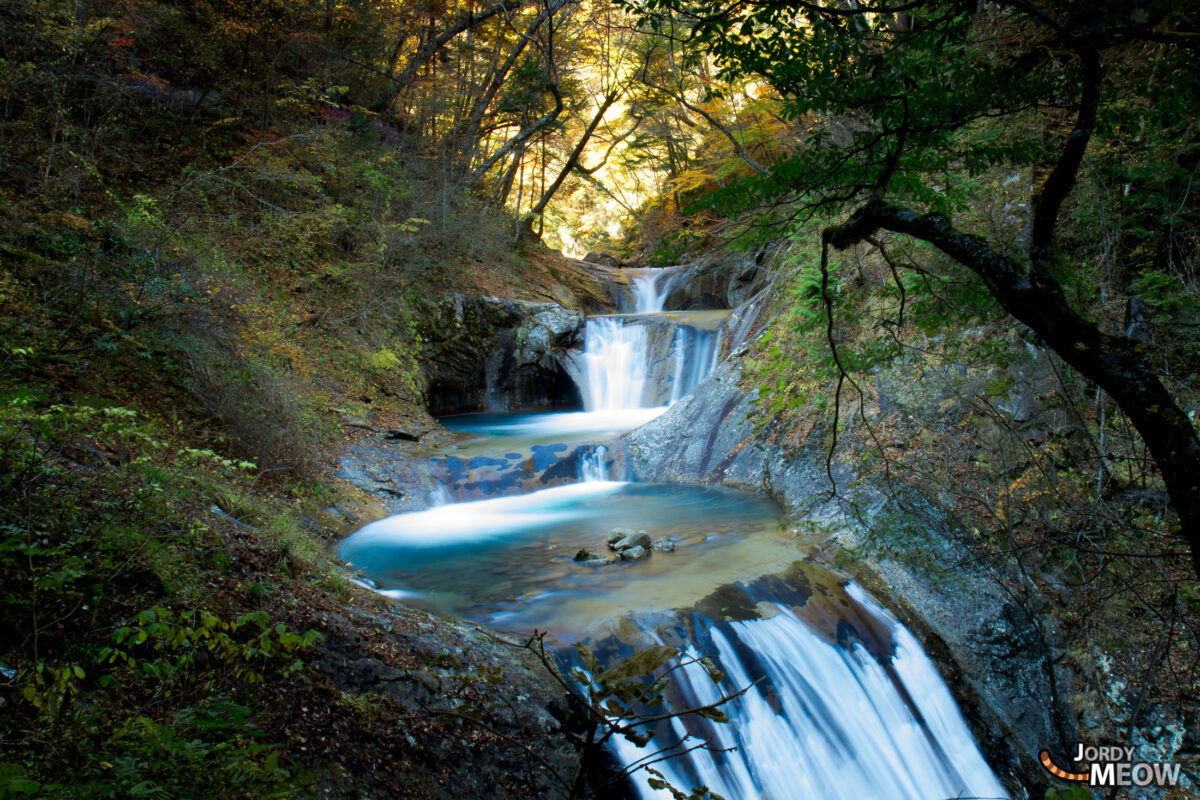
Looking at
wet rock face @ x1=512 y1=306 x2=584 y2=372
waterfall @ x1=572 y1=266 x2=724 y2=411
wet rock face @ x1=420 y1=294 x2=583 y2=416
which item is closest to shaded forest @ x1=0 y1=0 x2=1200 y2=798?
wet rock face @ x1=420 y1=294 x2=583 y2=416

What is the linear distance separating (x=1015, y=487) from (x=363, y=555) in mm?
7340

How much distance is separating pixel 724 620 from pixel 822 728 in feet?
3.62

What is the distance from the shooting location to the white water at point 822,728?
4312 mm

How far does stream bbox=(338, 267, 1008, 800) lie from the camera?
4523 millimetres

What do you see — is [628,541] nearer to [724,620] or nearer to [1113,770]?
[724,620]

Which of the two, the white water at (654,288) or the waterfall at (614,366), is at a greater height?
the white water at (654,288)

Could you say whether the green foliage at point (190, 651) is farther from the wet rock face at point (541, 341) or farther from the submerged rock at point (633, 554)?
the wet rock face at point (541, 341)

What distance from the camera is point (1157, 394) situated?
7.27 feet

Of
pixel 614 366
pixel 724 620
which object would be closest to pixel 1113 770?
pixel 724 620

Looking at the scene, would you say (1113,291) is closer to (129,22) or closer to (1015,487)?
(1015,487)

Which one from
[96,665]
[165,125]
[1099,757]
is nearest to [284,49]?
[165,125]

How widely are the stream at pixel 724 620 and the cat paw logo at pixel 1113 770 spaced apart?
2.48ft

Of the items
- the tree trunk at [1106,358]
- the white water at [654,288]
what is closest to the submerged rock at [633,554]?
the tree trunk at [1106,358]

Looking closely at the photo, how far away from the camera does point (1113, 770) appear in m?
5.25
